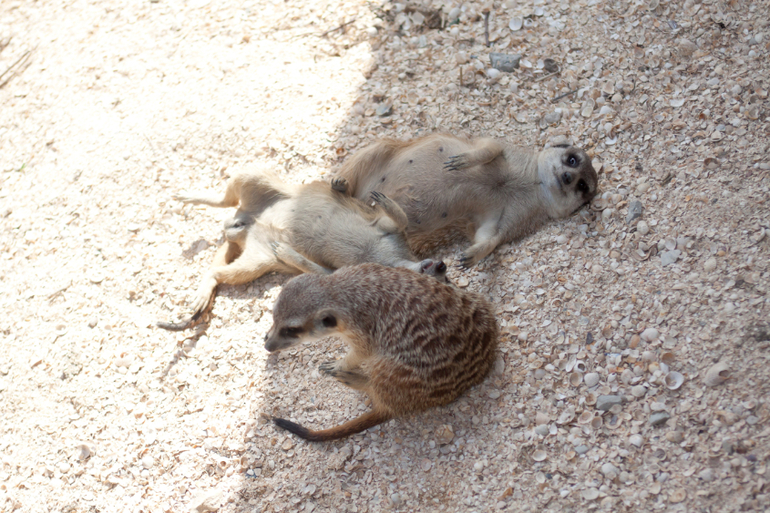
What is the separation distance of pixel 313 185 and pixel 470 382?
1375 millimetres

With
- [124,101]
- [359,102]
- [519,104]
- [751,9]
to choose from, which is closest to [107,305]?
[124,101]

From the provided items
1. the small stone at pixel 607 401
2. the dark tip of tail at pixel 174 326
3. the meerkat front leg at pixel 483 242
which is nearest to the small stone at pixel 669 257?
the small stone at pixel 607 401

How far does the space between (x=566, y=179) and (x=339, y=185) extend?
1109 millimetres

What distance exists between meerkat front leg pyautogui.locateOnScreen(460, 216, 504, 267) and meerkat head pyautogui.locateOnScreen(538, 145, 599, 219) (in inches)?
11.0

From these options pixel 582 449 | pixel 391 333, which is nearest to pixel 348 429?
pixel 391 333

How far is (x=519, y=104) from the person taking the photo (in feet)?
10.0

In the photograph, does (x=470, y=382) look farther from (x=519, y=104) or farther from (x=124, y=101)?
(x=124, y=101)

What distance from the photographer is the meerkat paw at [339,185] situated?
2857 mm

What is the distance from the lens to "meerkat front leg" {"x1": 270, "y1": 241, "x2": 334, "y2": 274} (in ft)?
8.73

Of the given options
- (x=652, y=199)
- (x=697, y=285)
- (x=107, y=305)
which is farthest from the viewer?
(x=107, y=305)

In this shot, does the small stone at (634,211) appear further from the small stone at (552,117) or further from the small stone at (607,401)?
the small stone at (607,401)

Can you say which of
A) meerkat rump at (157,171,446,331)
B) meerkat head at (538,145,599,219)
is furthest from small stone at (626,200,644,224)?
meerkat rump at (157,171,446,331)

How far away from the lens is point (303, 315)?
2.16m

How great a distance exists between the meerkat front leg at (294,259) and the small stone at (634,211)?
1386 mm
